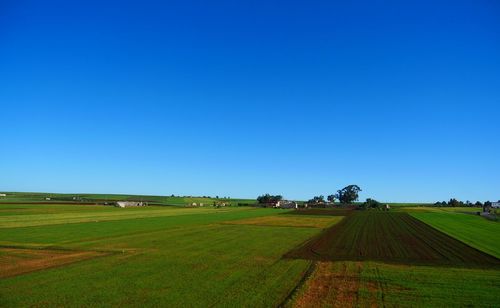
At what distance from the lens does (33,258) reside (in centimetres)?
2798

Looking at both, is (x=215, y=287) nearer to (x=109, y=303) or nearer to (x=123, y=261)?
(x=109, y=303)

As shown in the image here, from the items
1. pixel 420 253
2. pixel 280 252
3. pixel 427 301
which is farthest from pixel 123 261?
pixel 420 253

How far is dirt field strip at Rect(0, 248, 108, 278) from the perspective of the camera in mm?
24250

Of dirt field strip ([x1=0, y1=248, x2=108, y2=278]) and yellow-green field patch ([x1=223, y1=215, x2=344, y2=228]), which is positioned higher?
yellow-green field patch ([x1=223, y1=215, x2=344, y2=228])

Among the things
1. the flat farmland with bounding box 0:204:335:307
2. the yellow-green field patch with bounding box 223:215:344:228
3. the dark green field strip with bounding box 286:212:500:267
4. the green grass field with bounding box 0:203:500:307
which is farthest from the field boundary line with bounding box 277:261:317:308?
the yellow-green field patch with bounding box 223:215:344:228

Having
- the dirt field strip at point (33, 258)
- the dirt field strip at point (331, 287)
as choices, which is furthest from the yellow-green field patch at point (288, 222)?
the dirt field strip at point (33, 258)

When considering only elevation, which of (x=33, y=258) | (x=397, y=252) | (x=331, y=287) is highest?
(x=397, y=252)

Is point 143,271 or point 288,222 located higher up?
point 288,222

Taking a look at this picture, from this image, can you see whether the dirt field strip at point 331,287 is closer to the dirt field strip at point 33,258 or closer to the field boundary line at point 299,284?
the field boundary line at point 299,284

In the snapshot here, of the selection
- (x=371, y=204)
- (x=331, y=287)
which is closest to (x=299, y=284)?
(x=331, y=287)

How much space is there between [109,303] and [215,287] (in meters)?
5.28

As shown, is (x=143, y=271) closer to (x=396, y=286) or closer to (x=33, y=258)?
(x=33, y=258)

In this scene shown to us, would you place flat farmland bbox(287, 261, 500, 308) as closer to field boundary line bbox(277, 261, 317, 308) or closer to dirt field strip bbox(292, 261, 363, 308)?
dirt field strip bbox(292, 261, 363, 308)

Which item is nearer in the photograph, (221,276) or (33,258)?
(221,276)
